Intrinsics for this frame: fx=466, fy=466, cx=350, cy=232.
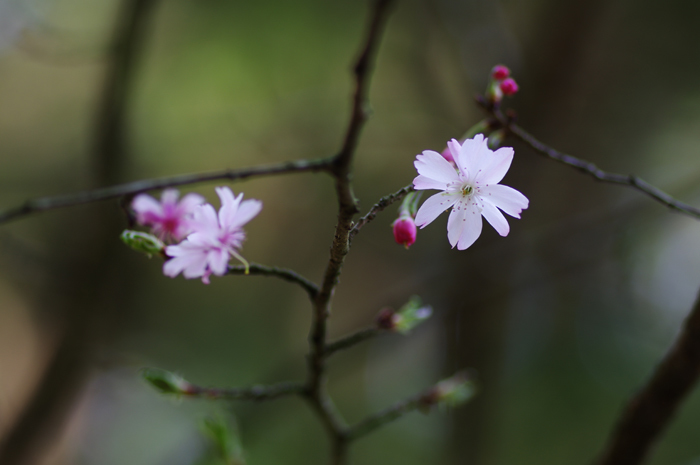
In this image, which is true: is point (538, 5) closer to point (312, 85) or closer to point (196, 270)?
point (312, 85)

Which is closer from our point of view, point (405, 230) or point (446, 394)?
point (405, 230)

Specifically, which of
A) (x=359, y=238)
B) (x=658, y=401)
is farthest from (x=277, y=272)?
(x=359, y=238)

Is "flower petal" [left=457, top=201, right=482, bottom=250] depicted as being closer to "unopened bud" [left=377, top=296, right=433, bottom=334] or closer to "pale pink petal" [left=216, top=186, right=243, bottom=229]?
"unopened bud" [left=377, top=296, right=433, bottom=334]

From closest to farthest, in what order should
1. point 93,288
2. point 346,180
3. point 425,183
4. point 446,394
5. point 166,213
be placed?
point 346,180 → point 425,183 → point 166,213 → point 446,394 → point 93,288

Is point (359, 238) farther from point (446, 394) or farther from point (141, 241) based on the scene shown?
point (141, 241)

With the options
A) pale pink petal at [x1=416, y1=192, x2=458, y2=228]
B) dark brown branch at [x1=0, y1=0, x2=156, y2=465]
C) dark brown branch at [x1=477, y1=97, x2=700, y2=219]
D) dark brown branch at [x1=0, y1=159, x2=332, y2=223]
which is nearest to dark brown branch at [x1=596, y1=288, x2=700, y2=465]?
dark brown branch at [x1=477, y1=97, x2=700, y2=219]

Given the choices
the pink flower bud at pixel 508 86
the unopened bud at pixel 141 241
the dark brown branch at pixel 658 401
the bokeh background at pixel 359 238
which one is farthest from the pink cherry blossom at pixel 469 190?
the bokeh background at pixel 359 238

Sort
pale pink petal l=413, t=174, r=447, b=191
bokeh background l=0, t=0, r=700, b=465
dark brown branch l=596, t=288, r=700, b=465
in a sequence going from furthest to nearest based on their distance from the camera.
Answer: bokeh background l=0, t=0, r=700, b=465 → dark brown branch l=596, t=288, r=700, b=465 → pale pink petal l=413, t=174, r=447, b=191
